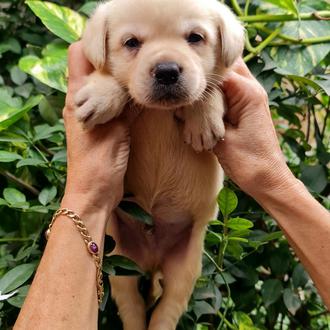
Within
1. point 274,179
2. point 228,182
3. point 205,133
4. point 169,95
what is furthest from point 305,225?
point 228,182

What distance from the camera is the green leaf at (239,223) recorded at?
4.62 ft

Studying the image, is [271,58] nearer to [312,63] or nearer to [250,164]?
[312,63]

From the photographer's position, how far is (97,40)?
1370 millimetres

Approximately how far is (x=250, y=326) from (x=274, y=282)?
0.78 feet

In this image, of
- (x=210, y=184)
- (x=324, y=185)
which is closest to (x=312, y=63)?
(x=324, y=185)

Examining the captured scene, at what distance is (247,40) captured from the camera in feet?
5.74

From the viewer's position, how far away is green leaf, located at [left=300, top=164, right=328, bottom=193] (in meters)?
1.80

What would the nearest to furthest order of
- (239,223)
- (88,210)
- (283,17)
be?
(88,210)
(239,223)
(283,17)

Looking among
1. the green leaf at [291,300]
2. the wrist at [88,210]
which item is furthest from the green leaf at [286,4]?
the green leaf at [291,300]

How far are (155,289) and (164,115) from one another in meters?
0.58

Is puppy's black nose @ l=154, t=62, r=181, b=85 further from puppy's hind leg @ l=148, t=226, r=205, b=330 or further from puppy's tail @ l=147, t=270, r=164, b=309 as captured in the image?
puppy's tail @ l=147, t=270, r=164, b=309

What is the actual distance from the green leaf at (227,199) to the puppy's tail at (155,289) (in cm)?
35

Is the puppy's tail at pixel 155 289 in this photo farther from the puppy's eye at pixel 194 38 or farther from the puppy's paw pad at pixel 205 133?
the puppy's eye at pixel 194 38

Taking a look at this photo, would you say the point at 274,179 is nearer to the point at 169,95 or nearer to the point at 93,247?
the point at 169,95
